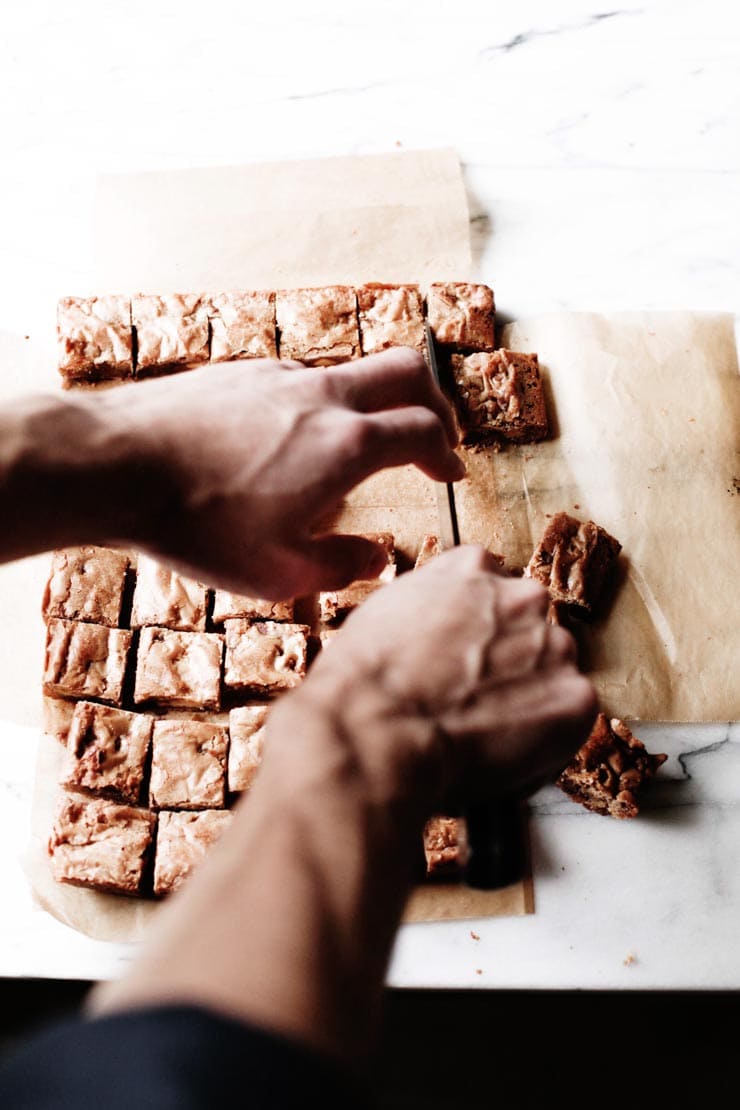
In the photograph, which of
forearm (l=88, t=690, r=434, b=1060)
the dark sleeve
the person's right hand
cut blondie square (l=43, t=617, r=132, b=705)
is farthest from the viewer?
cut blondie square (l=43, t=617, r=132, b=705)

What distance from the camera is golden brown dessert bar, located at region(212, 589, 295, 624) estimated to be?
7.60ft

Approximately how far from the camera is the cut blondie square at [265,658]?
2.27 m

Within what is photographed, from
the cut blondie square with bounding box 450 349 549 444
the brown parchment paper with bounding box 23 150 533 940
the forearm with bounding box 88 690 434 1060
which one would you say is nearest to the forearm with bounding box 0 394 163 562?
the forearm with bounding box 88 690 434 1060

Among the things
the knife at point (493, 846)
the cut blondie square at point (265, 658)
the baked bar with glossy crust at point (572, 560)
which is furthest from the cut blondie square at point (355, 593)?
the knife at point (493, 846)

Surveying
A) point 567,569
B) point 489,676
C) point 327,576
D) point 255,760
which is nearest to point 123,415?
point 327,576

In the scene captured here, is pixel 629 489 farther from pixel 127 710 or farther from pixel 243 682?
pixel 127 710

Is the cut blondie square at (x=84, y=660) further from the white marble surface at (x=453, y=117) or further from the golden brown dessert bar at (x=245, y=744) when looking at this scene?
the white marble surface at (x=453, y=117)

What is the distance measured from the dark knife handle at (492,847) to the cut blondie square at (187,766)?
894 millimetres

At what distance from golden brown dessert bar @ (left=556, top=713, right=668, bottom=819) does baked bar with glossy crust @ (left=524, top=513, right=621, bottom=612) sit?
30 cm

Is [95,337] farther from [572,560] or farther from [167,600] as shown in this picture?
[572,560]

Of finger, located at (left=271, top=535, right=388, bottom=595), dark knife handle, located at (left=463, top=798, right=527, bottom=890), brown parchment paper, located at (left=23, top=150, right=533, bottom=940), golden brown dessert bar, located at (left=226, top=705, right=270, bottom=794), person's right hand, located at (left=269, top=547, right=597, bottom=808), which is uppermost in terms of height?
brown parchment paper, located at (left=23, top=150, right=533, bottom=940)

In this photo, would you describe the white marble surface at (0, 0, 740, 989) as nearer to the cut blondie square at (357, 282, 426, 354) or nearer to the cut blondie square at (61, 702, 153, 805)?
the cut blondie square at (357, 282, 426, 354)

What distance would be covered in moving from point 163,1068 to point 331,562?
1093mm

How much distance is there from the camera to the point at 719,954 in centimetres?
212
